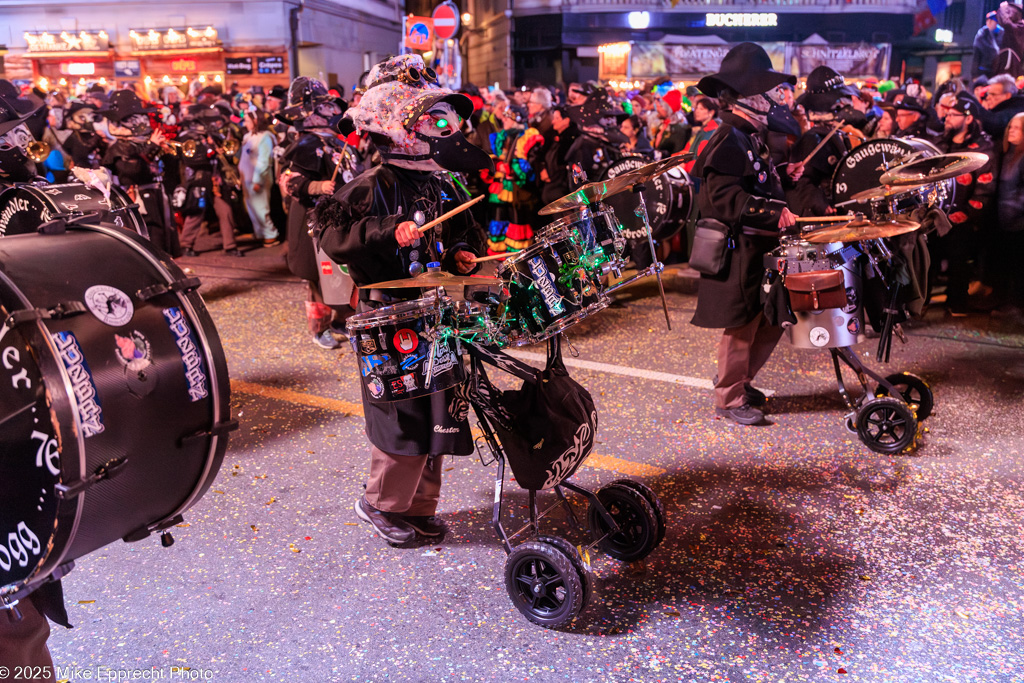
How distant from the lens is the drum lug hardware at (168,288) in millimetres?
2115

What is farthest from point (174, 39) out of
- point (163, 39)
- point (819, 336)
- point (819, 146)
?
point (819, 336)

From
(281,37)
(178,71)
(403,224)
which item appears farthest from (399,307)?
(178,71)

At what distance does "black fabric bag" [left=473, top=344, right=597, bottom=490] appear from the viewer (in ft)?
9.92

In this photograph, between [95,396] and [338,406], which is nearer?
[95,396]

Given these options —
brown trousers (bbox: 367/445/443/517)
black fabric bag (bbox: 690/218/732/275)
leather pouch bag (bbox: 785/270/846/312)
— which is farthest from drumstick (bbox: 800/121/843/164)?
brown trousers (bbox: 367/445/443/517)

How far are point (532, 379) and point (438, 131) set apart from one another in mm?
1110

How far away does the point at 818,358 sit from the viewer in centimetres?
615

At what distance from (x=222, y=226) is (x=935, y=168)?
30.9 ft

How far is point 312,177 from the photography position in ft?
21.2

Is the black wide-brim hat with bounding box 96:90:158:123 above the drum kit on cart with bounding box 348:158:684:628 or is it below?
above

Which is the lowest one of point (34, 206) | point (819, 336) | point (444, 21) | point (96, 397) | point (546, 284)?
point (819, 336)

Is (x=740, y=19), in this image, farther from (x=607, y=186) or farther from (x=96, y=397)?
(x=96, y=397)

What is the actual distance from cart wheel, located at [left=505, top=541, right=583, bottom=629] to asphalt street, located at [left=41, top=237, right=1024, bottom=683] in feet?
0.28

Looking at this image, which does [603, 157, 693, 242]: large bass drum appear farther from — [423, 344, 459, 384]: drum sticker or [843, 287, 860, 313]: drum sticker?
[423, 344, 459, 384]: drum sticker
